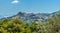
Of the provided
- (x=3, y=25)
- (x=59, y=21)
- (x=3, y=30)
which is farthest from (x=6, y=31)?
(x=59, y=21)

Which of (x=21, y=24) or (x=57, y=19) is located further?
(x=21, y=24)

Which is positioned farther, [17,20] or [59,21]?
[17,20]

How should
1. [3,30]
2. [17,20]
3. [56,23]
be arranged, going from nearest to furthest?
[56,23]
[3,30]
[17,20]

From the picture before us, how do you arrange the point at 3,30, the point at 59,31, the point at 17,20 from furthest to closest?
the point at 17,20 → the point at 3,30 → the point at 59,31

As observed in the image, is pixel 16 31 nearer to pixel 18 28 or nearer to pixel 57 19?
pixel 18 28

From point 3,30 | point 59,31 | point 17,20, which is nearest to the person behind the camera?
point 59,31

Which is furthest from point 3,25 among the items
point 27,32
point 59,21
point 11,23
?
point 59,21

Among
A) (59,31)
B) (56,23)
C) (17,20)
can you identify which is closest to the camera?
(59,31)

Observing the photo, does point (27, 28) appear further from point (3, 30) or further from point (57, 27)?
point (57, 27)
